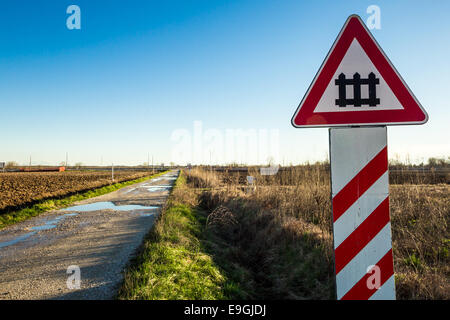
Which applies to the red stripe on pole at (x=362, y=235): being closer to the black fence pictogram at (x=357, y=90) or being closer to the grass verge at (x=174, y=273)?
the black fence pictogram at (x=357, y=90)

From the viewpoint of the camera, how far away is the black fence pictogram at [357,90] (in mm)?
1655

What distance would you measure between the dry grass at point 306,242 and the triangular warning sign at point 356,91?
7.83 feet

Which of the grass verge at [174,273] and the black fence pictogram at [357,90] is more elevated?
the black fence pictogram at [357,90]

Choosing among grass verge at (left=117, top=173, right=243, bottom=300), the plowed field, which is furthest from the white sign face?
the plowed field

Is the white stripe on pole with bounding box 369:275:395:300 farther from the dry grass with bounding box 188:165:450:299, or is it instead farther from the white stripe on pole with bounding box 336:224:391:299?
the dry grass with bounding box 188:165:450:299

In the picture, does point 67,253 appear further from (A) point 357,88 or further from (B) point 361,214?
(A) point 357,88

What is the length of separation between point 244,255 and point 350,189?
12.8 ft

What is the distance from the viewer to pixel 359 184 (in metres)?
1.61

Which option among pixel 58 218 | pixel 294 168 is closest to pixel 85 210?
pixel 58 218

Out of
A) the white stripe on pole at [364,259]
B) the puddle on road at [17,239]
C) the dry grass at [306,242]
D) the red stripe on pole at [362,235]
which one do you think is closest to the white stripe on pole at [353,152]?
the red stripe on pole at [362,235]

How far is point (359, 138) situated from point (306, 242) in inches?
136

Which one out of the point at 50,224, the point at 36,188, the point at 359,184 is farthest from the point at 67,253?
the point at 36,188

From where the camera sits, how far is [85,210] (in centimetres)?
941
